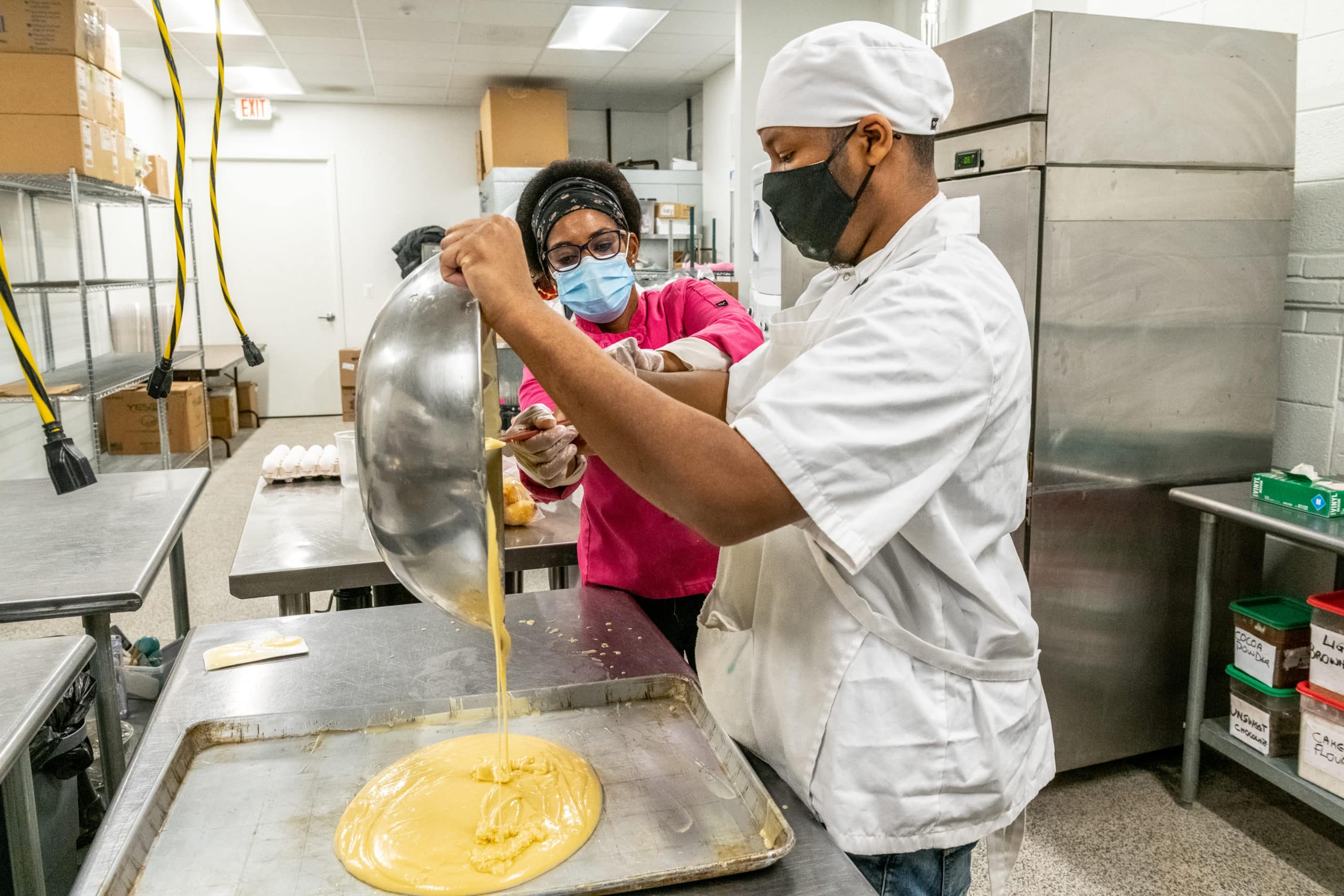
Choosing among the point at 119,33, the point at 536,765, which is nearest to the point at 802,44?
the point at 536,765

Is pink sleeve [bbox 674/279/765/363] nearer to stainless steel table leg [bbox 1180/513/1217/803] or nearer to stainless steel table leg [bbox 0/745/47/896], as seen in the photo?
stainless steel table leg [bbox 0/745/47/896]

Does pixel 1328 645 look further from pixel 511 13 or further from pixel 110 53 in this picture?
pixel 110 53

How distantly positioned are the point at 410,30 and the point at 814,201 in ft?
18.0

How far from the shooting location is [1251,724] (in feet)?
7.39

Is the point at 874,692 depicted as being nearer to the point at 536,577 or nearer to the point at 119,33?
the point at 536,577

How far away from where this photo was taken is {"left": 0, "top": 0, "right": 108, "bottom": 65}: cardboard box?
12.1ft

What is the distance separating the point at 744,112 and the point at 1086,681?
11.0 ft

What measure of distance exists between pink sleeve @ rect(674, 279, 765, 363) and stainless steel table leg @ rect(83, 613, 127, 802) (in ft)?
4.07

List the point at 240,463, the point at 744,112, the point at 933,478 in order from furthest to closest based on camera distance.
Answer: the point at 240,463 < the point at 744,112 < the point at 933,478

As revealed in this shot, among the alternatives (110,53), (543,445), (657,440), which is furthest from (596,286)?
(110,53)

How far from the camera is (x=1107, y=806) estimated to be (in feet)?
7.98

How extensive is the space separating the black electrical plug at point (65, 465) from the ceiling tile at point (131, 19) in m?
3.91

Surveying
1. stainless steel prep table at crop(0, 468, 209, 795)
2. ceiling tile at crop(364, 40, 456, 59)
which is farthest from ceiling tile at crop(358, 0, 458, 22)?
stainless steel prep table at crop(0, 468, 209, 795)

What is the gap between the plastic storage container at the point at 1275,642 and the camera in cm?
218
